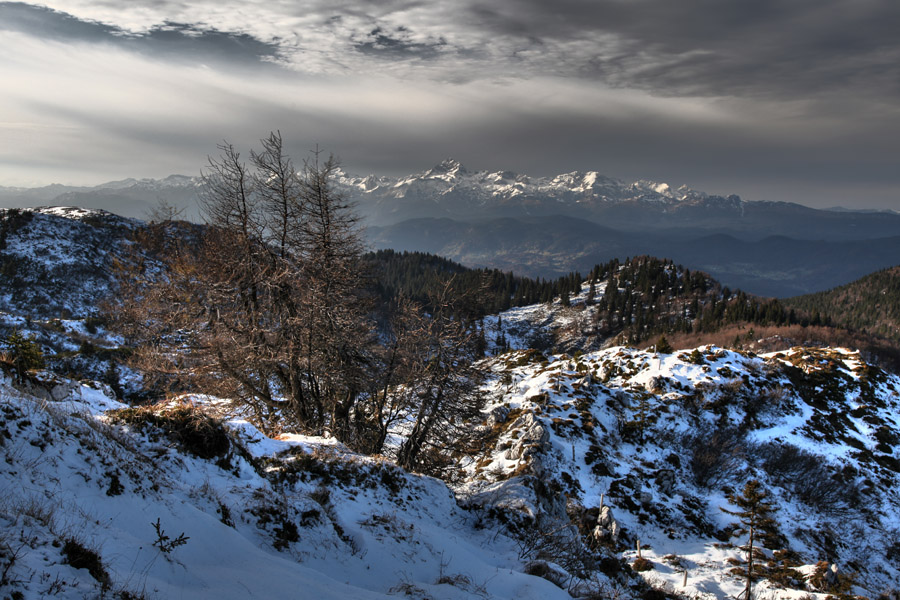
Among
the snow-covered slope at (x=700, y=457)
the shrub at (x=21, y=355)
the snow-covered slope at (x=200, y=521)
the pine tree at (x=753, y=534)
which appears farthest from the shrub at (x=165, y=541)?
the pine tree at (x=753, y=534)

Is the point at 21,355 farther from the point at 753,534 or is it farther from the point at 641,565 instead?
the point at 753,534

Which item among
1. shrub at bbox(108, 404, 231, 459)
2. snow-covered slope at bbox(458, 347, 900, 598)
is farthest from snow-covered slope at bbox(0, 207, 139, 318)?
shrub at bbox(108, 404, 231, 459)

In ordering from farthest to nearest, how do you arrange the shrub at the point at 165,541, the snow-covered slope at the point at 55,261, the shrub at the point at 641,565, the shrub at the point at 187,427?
the snow-covered slope at the point at 55,261, the shrub at the point at 641,565, the shrub at the point at 187,427, the shrub at the point at 165,541

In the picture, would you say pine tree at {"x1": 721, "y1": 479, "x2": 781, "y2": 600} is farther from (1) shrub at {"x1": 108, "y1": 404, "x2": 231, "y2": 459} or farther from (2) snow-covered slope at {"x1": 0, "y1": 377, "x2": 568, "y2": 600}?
(1) shrub at {"x1": 108, "y1": 404, "x2": 231, "y2": 459}

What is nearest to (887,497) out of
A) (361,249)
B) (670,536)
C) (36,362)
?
(670,536)

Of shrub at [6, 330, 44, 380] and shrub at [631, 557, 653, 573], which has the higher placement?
shrub at [6, 330, 44, 380]

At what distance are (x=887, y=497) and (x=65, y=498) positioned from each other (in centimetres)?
4179

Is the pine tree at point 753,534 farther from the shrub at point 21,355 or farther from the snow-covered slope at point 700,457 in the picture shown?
the shrub at point 21,355

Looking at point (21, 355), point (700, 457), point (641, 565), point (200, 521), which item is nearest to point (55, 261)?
point (21, 355)

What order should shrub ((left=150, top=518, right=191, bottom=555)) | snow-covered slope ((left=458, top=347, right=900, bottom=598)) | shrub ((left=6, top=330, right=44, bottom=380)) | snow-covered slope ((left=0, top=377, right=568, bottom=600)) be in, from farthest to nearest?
snow-covered slope ((left=458, top=347, right=900, bottom=598)) → shrub ((left=6, top=330, right=44, bottom=380)) → shrub ((left=150, top=518, right=191, bottom=555)) → snow-covered slope ((left=0, top=377, right=568, bottom=600))

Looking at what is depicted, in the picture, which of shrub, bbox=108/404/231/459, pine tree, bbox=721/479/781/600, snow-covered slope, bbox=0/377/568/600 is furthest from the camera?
pine tree, bbox=721/479/781/600

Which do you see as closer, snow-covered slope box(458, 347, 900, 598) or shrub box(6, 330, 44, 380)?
shrub box(6, 330, 44, 380)

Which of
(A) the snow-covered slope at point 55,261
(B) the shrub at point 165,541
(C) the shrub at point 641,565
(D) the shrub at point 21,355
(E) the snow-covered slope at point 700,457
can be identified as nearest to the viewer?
(B) the shrub at point 165,541

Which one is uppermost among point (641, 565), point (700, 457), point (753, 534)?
point (753, 534)
